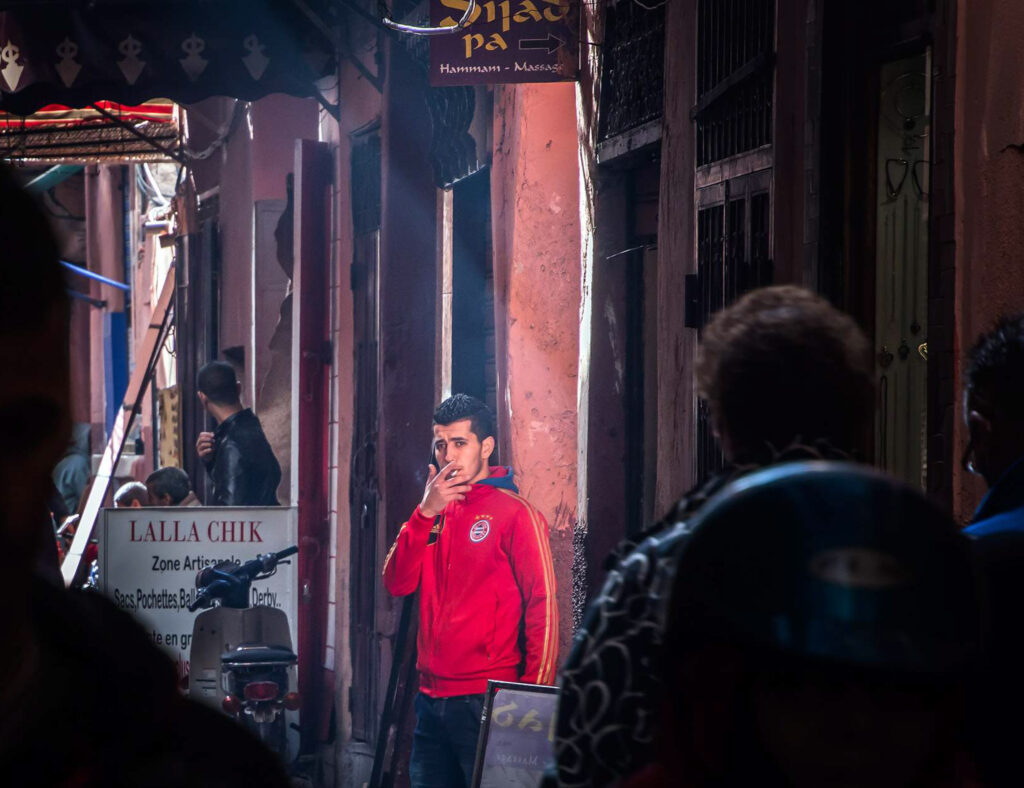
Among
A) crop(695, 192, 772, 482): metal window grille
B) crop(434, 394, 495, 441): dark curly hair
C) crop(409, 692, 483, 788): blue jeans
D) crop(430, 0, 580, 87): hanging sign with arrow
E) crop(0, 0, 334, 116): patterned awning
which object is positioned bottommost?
crop(409, 692, 483, 788): blue jeans

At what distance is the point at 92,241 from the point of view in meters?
25.4

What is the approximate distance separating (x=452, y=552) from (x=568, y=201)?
2.42 meters

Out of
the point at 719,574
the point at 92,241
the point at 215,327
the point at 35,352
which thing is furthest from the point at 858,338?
the point at 92,241

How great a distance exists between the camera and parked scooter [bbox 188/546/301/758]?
27.4ft

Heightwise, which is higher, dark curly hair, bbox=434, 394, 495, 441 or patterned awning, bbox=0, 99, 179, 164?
patterned awning, bbox=0, 99, 179, 164

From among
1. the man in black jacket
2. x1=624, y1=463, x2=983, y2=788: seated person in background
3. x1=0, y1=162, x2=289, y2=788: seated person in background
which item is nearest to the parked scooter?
the man in black jacket

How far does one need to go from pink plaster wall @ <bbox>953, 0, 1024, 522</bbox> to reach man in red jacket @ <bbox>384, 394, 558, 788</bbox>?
2.29 metres

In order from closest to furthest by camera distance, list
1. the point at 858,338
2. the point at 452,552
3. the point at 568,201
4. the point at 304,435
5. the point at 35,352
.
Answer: the point at 35,352 → the point at 858,338 → the point at 452,552 → the point at 568,201 → the point at 304,435

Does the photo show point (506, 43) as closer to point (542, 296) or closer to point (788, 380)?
point (542, 296)

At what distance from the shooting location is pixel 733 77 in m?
5.43

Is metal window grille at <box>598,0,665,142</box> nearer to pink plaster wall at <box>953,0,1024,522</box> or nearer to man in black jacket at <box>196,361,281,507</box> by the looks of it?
pink plaster wall at <box>953,0,1024,522</box>

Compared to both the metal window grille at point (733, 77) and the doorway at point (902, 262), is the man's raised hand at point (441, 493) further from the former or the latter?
the doorway at point (902, 262)

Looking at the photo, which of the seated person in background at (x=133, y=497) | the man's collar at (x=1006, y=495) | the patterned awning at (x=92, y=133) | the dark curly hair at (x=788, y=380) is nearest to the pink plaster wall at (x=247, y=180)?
the patterned awning at (x=92, y=133)

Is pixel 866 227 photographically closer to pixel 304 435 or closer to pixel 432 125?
pixel 432 125
